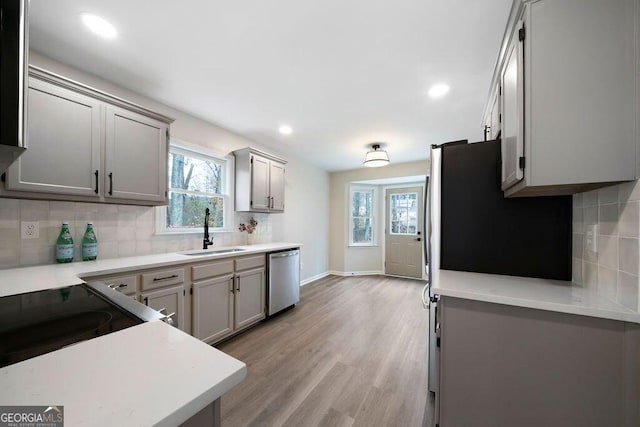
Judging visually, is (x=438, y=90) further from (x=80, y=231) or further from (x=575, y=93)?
(x=80, y=231)

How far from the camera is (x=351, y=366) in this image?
2.13 m

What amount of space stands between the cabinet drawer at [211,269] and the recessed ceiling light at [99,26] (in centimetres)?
181

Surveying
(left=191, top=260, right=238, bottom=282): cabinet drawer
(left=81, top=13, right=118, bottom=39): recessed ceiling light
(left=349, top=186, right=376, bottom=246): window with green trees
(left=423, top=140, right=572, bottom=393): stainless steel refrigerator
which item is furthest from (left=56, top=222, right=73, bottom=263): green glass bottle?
(left=349, top=186, right=376, bottom=246): window with green trees

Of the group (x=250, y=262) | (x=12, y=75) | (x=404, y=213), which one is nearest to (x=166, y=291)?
(x=250, y=262)

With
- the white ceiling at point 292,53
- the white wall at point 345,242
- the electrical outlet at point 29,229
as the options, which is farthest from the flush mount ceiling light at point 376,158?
the electrical outlet at point 29,229

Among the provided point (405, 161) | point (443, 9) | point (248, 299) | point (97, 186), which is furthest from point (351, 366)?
point (405, 161)

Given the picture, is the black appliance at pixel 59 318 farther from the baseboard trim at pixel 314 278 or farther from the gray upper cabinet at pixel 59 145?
the baseboard trim at pixel 314 278

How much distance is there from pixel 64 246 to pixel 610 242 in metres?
3.31

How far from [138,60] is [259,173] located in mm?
1698

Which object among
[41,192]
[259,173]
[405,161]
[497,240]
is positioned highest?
[405,161]

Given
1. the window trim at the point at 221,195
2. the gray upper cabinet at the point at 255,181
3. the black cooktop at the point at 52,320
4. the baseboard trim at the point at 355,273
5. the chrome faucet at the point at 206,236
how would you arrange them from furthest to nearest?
the baseboard trim at the point at 355,273, the gray upper cabinet at the point at 255,181, the chrome faucet at the point at 206,236, the window trim at the point at 221,195, the black cooktop at the point at 52,320

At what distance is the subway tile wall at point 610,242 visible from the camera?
3.17ft

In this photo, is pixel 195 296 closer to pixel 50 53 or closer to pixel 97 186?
pixel 97 186

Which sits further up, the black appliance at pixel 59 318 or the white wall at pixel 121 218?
the white wall at pixel 121 218
